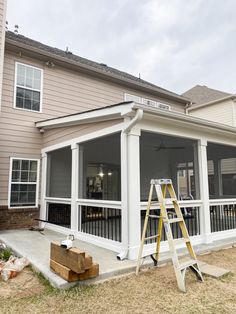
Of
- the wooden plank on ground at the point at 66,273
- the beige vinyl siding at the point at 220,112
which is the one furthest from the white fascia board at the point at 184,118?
the beige vinyl siding at the point at 220,112

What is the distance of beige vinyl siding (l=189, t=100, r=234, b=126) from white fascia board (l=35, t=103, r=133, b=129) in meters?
10.1

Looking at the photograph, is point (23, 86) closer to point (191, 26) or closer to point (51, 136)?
point (51, 136)

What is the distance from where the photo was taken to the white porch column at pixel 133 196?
425 centimetres

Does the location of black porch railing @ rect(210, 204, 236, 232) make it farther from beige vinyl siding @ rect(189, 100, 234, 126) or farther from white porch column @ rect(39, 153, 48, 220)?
beige vinyl siding @ rect(189, 100, 234, 126)

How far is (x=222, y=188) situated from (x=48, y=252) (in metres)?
8.38

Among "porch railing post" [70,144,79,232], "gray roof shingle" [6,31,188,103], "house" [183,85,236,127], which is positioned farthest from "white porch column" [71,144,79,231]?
"house" [183,85,236,127]

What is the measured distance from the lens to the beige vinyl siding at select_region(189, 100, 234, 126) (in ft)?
43.5

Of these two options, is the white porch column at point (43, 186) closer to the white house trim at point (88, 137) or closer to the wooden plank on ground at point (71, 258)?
the white house trim at point (88, 137)

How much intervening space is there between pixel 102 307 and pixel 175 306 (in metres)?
0.84

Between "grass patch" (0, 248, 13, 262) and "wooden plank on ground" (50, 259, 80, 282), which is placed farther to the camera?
"grass patch" (0, 248, 13, 262)

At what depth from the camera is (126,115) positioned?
4.44 m

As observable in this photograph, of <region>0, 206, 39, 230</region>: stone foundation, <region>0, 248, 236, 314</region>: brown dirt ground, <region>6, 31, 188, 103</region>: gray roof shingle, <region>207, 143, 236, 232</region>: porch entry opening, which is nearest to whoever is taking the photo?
<region>0, 248, 236, 314</region>: brown dirt ground

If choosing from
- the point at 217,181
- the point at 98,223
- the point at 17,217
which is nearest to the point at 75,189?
the point at 98,223

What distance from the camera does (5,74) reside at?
710 centimetres
